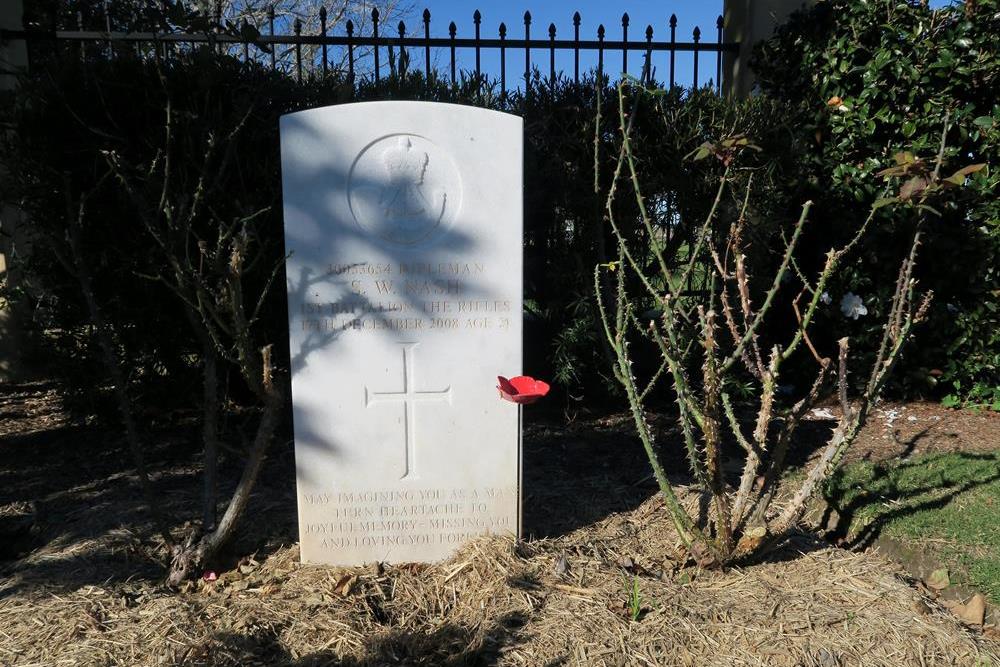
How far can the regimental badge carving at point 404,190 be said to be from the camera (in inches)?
105

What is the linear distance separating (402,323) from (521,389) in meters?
0.51

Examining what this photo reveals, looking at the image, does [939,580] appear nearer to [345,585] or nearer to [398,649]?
[398,649]

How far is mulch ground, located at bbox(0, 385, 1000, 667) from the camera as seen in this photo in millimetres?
2314

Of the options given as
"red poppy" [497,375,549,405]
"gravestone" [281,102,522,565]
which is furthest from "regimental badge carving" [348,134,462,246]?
"red poppy" [497,375,549,405]

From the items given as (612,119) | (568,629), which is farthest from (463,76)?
(568,629)

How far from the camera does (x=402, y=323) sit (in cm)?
276

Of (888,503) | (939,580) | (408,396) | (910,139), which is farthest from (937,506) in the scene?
(910,139)

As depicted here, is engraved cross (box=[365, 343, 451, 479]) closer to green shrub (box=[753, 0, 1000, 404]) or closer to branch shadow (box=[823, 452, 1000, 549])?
branch shadow (box=[823, 452, 1000, 549])

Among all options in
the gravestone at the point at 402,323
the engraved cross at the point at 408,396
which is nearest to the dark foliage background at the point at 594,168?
the gravestone at the point at 402,323

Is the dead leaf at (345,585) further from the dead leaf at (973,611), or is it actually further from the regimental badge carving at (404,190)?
the dead leaf at (973,611)

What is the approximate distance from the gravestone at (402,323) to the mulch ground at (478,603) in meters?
0.20

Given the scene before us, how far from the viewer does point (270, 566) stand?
2826 millimetres

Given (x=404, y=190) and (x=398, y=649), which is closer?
(x=398, y=649)

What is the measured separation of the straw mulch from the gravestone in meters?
0.20
